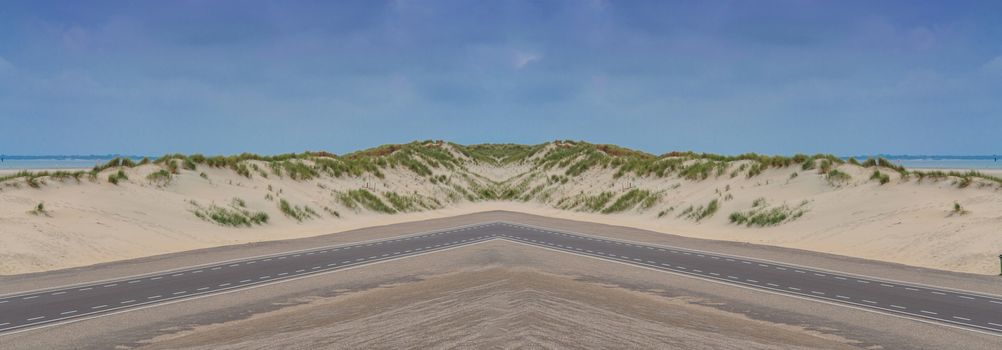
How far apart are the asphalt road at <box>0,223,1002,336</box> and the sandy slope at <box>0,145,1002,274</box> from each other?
6514 millimetres

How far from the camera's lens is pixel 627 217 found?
58625 millimetres

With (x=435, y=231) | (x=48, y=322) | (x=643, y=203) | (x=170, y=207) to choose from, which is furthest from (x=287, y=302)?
(x=643, y=203)

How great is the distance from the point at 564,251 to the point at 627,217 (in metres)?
28.1

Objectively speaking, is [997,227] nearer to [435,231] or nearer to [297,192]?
[435,231]

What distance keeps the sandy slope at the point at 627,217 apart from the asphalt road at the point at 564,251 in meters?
6.51

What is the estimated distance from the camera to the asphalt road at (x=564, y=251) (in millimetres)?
18375

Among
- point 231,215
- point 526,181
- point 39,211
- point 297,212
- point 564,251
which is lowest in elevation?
point 564,251

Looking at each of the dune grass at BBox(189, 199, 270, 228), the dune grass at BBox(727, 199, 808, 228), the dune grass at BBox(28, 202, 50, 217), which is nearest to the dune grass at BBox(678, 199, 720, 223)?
the dune grass at BBox(727, 199, 808, 228)

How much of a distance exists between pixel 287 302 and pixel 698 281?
43.6ft

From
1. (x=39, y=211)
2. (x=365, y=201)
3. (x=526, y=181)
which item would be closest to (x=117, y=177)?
(x=39, y=211)

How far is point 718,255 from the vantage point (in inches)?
1212

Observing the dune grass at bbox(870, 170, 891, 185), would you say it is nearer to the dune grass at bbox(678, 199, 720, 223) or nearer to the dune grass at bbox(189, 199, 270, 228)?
the dune grass at bbox(678, 199, 720, 223)

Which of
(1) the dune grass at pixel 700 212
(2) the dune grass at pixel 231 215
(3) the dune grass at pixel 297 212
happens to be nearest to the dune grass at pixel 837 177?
→ (1) the dune grass at pixel 700 212

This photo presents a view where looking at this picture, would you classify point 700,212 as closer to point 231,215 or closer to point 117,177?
point 231,215
